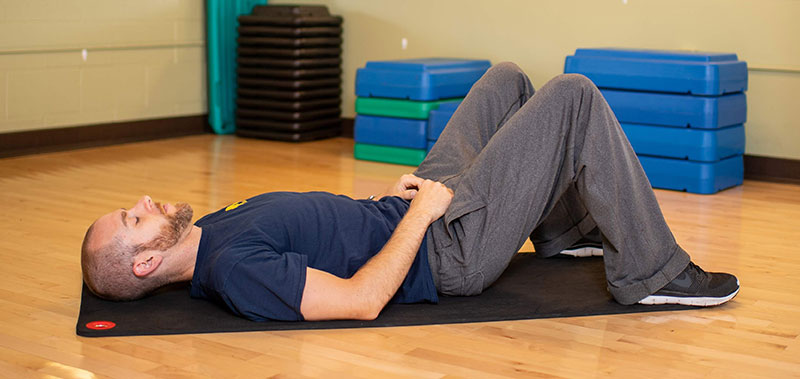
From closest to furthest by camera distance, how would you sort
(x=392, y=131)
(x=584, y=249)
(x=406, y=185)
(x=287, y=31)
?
(x=406, y=185), (x=584, y=249), (x=392, y=131), (x=287, y=31)

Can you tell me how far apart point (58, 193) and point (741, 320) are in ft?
9.80

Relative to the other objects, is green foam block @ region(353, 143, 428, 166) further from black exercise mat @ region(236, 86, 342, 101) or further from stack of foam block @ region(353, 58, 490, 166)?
black exercise mat @ region(236, 86, 342, 101)

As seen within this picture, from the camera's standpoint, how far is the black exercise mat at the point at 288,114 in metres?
5.94

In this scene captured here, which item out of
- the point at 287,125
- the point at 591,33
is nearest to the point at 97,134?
the point at 287,125

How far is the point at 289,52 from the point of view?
5.85 meters

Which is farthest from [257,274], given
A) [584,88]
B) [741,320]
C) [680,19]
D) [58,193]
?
[680,19]

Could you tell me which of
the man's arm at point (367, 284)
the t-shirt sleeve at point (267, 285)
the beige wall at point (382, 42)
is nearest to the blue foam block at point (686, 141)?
the beige wall at point (382, 42)

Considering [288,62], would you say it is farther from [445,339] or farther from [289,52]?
[445,339]

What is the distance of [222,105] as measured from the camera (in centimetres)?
626

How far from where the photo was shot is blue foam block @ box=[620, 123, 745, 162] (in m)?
4.33

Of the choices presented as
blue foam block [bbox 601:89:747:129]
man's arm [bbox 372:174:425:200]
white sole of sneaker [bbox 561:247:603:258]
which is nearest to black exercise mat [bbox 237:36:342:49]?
blue foam block [bbox 601:89:747:129]

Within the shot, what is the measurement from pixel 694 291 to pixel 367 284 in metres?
0.92

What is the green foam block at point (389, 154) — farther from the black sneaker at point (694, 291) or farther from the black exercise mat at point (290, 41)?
the black sneaker at point (694, 291)

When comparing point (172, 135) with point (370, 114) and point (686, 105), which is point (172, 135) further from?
point (686, 105)
